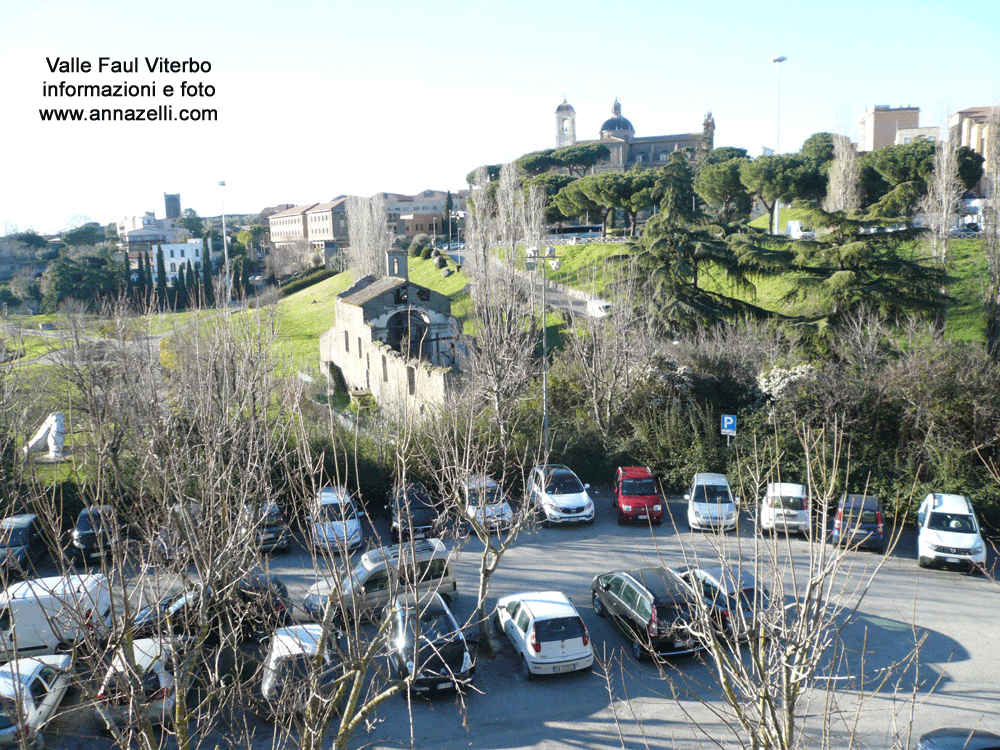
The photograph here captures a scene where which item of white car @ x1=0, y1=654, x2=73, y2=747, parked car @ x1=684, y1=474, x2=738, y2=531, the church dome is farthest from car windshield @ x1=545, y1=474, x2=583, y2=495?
the church dome

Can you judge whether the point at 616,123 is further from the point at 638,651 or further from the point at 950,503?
the point at 638,651

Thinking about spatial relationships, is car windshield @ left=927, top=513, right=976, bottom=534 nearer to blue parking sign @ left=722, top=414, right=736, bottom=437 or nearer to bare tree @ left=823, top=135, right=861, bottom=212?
blue parking sign @ left=722, top=414, right=736, bottom=437

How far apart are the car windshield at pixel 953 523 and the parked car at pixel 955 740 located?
7.67 metres

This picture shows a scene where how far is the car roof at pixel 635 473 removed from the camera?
1900cm

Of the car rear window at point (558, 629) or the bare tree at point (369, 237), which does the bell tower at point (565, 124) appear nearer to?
the bare tree at point (369, 237)

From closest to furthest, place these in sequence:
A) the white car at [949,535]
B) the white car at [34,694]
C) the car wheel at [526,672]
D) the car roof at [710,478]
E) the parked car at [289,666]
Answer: the parked car at [289,666] → the white car at [34,694] → the car wheel at [526,672] → the white car at [949,535] → the car roof at [710,478]

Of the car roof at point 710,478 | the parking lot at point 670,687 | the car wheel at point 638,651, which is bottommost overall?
the parking lot at point 670,687

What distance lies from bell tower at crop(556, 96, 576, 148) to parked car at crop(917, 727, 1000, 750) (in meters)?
117

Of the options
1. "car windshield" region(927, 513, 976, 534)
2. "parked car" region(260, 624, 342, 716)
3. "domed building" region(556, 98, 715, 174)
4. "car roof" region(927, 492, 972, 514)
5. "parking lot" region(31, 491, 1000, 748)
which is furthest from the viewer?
"domed building" region(556, 98, 715, 174)

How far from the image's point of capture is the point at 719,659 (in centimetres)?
560

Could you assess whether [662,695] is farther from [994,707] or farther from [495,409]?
[495,409]

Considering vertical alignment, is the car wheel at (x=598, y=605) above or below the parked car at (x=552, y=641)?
below

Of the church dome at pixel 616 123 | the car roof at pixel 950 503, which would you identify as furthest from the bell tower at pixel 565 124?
the car roof at pixel 950 503

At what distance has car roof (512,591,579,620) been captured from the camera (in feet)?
37.7
